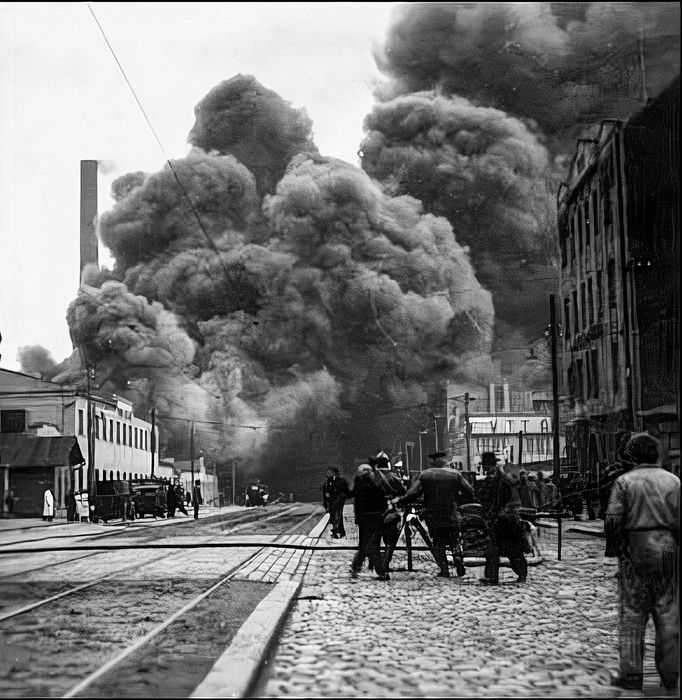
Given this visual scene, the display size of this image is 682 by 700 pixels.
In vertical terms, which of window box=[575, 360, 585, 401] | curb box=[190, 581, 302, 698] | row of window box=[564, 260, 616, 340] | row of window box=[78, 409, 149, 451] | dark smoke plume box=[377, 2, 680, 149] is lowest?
curb box=[190, 581, 302, 698]

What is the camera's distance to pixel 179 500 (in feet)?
30.8

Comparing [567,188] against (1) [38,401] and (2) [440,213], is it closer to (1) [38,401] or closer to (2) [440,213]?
(2) [440,213]

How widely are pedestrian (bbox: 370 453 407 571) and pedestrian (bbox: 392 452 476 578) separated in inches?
6.8

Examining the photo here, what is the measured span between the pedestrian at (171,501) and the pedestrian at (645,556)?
178 inches

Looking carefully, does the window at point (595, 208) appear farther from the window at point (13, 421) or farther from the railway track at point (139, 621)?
the window at point (13, 421)

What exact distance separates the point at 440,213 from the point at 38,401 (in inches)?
140

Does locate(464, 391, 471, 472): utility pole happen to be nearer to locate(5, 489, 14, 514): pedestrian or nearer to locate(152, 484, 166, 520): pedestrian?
locate(152, 484, 166, 520): pedestrian

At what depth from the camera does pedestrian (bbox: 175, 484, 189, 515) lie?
9.29 meters

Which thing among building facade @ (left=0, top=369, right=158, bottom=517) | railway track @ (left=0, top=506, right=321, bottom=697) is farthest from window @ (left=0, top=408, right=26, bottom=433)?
railway track @ (left=0, top=506, right=321, bottom=697)

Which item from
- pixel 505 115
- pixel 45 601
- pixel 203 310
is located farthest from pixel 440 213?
pixel 45 601

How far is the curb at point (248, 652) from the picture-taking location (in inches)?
218

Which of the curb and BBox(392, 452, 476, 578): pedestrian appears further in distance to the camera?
BBox(392, 452, 476, 578): pedestrian

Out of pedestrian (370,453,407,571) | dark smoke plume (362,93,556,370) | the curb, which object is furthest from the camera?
dark smoke plume (362,93,556,370)

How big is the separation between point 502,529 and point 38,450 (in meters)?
4.19
